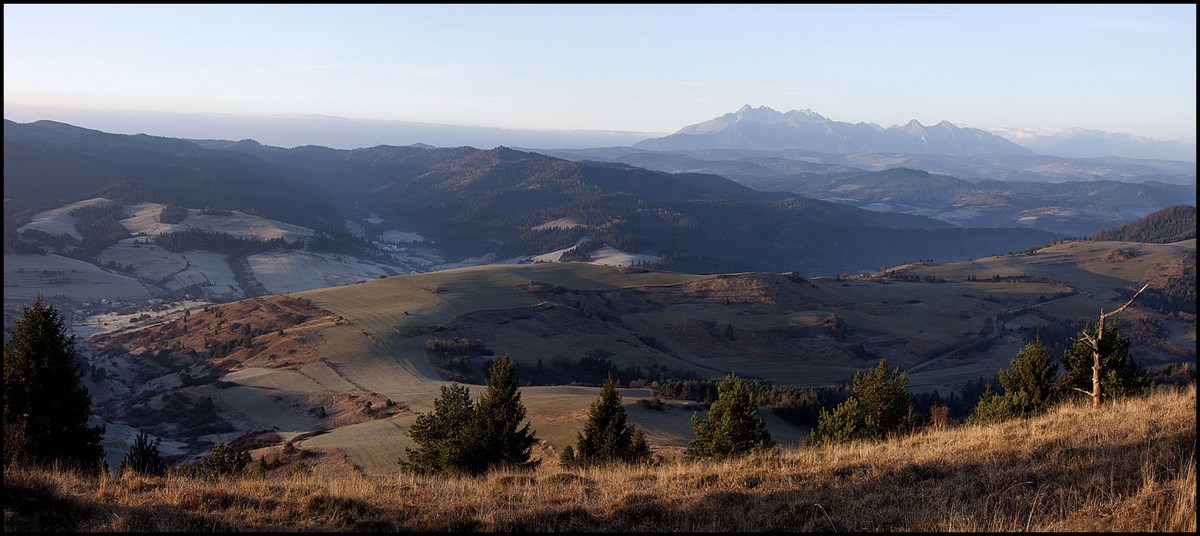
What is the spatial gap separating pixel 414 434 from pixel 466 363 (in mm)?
57091

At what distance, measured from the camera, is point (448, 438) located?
27.3 m

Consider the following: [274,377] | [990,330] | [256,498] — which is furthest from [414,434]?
[990,330]

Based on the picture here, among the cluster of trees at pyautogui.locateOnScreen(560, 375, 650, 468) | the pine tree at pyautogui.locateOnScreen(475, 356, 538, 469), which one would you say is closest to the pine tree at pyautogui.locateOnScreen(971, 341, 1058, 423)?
the cluster of trees at pyautogui.locateOnScreen(560, 375, 650, 468)

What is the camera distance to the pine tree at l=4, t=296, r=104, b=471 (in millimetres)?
23438

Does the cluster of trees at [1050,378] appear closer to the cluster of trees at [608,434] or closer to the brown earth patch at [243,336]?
the cluster of trees at [608,434]

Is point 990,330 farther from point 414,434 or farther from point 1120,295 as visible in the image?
point 414,434

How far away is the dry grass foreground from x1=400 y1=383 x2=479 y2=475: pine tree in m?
11.3

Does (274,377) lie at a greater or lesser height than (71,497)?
lesser

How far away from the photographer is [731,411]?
29.9 m

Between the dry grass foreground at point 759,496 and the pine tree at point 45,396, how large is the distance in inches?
513

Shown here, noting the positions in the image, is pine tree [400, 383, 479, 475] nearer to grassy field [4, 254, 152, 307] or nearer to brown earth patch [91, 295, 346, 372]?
brown earth patch [91, 295, 346, 372]

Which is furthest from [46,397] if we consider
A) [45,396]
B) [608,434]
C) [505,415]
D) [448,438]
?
[608,434]

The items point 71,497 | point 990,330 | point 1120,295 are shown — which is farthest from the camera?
point 1120,295

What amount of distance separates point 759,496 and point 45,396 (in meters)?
23.8
